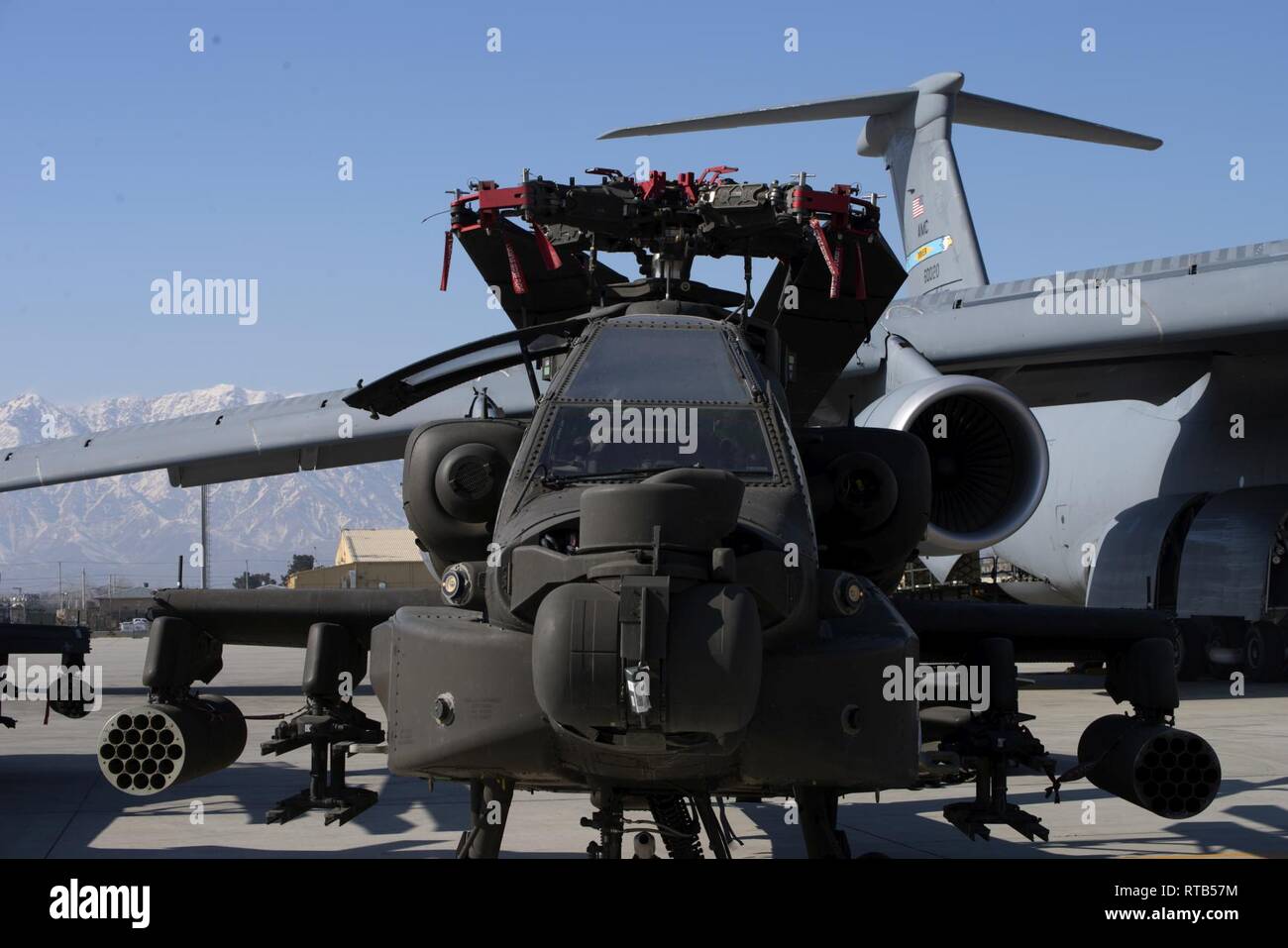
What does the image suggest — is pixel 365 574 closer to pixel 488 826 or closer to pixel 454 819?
pixel 454 819

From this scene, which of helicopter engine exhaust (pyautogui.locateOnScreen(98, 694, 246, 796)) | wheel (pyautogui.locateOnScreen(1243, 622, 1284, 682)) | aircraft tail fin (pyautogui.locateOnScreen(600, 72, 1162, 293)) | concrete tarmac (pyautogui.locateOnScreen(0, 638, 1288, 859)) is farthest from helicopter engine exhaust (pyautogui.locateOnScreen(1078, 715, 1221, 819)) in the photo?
aircraft tail fin (pyautogui.locateOnScreen(600, 72, 1162, 293))

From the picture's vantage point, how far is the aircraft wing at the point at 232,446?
17.8 metres

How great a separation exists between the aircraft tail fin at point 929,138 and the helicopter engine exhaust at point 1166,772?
52.3 ft

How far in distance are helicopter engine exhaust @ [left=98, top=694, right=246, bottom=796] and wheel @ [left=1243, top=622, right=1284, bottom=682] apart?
1665cm

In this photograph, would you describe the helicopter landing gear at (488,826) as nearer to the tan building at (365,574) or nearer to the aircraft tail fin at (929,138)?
the aircraft tail fin at (929,138)

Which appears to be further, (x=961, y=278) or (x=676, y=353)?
(x=961, y=278)

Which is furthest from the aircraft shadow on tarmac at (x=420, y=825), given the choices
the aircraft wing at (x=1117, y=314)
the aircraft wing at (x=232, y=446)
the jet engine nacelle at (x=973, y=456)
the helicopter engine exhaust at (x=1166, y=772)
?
the aircraft wing at (x=232, y=446)

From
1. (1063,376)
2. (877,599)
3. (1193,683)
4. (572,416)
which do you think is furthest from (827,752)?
(1193,683)

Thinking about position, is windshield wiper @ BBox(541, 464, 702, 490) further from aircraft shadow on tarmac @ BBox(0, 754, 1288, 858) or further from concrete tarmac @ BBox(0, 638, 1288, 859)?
concrete tarmac @ BBox(0, 638, 1288, 859)

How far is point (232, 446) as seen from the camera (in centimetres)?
1866
